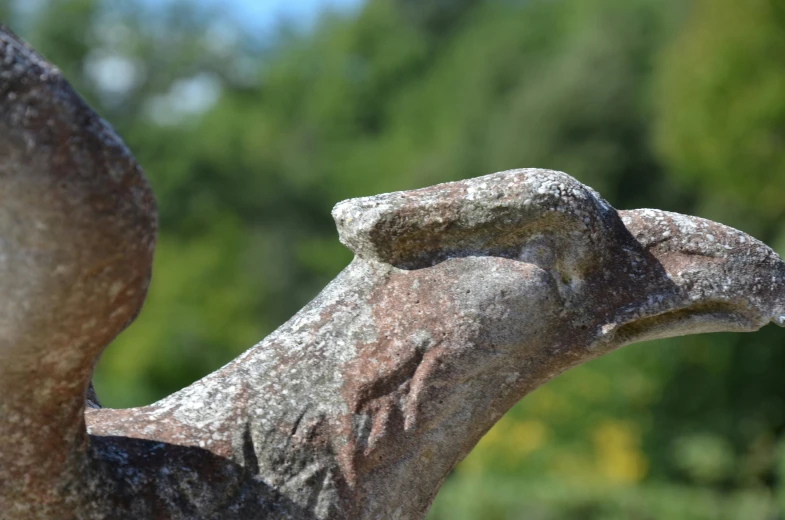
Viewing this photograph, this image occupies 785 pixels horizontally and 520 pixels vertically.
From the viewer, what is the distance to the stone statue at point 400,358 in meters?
1.79

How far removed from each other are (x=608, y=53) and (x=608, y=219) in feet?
53.6

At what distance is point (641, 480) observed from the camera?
1195cm

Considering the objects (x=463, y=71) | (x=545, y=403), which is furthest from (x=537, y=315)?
(x=463, y=71)

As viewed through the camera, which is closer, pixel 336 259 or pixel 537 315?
pixel 537 315

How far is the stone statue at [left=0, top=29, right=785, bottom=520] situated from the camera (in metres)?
1.79

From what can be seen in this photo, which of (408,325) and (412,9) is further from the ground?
(412,9)

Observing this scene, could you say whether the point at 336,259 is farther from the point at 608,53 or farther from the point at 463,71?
the point at 608,53

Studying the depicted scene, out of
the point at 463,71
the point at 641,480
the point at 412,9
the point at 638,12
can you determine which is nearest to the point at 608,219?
the point at 641,480

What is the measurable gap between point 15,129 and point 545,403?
1207 centimetres

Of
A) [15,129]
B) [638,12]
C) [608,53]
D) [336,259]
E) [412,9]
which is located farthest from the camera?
[412,9]

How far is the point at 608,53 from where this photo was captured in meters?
17.9

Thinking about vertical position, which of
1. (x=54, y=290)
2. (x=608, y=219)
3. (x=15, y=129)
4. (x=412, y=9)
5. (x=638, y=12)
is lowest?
(x=54, y=290)

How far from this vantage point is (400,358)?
1972 millimetres

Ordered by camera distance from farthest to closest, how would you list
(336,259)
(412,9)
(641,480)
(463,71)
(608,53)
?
(412,9) → (463,71) → (336,259) → (608,53) → (641,480)
